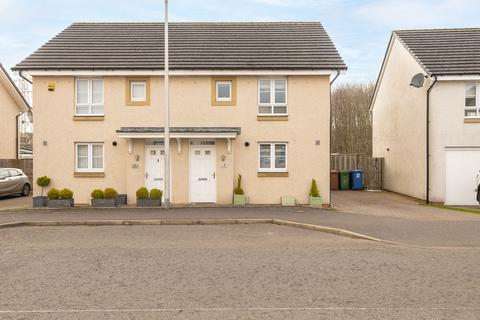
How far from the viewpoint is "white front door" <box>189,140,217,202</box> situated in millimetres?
18031

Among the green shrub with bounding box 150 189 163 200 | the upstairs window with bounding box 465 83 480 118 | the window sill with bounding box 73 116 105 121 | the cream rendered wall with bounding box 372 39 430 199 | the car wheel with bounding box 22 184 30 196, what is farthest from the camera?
the car wheel with bounding box 22 184 30 196

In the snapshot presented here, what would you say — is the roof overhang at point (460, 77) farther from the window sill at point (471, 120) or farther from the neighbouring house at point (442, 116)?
the window sill at point (471, 120)

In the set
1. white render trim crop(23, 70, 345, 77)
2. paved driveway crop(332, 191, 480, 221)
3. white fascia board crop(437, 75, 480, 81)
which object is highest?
white render trim crop(23, 70, 345, 77)

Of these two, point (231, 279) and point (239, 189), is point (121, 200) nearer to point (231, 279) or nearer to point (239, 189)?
point (239, 189)

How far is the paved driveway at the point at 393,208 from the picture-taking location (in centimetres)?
1514

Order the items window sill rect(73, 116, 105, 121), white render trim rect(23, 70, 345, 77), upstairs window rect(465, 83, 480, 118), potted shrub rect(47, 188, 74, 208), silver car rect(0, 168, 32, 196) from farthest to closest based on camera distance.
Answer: silver car rect(0, 168, 32, 196), upstairs window rect(465, 83, 480, 118), window sill rect(73, 116, 105, 121), white render trim rect(23, 70, 345, 77), potted shrub rect(47, 188, 74, 208)

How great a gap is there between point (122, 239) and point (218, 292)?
5.24 m

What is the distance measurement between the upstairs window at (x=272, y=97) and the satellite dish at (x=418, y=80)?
18.6 ft

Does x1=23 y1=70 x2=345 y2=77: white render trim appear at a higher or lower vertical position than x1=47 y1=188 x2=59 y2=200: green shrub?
higher

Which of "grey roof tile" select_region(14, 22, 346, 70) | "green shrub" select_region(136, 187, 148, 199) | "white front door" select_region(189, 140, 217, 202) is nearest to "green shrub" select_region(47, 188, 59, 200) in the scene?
"green shrub" select_region(136, 187, 148, 199)

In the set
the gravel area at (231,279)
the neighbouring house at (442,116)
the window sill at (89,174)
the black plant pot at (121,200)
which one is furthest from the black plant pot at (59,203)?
the neighbouring house at (442,116)

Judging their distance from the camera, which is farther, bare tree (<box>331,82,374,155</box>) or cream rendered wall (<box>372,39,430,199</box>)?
bare tree (<box>331,82,374,155</box>)

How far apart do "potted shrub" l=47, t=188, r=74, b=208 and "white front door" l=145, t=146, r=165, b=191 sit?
2.98 meters

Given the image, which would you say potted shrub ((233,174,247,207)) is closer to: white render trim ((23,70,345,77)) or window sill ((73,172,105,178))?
white render trim ((23,70,345,77))
